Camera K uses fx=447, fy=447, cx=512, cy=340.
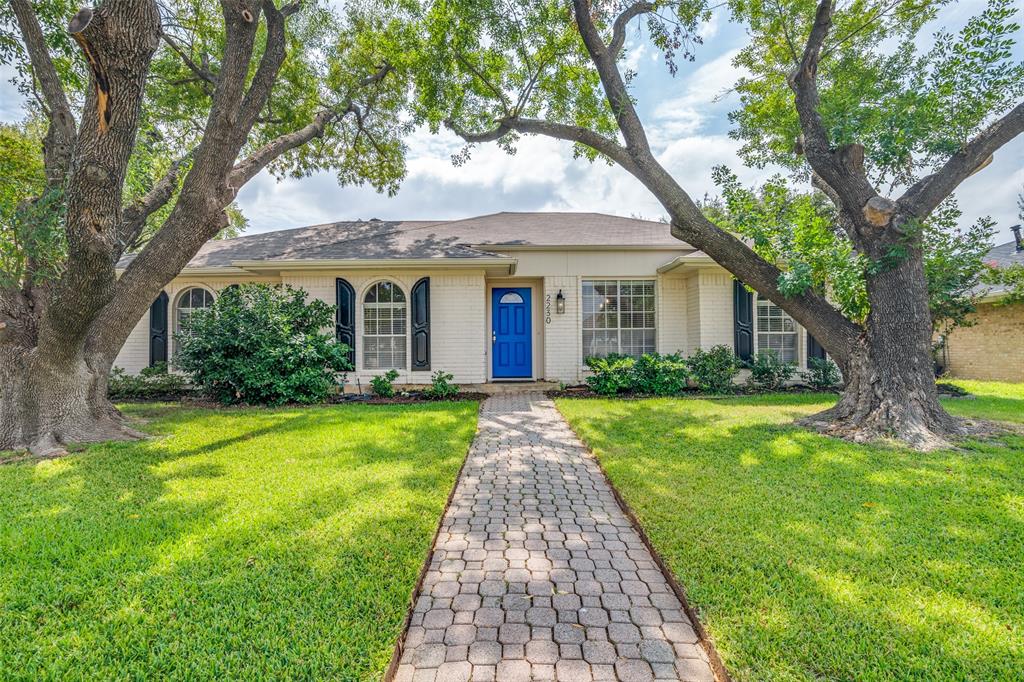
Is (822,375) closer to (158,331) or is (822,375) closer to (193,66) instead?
(193,66)

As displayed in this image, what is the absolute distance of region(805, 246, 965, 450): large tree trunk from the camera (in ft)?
18.6

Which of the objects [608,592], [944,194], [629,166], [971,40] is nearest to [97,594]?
[608,592]

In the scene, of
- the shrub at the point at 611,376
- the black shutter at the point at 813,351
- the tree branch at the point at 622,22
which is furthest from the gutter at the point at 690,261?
the tree branch at the point at 622,22

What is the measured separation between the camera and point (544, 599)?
2.46 m

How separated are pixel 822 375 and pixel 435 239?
380 inches

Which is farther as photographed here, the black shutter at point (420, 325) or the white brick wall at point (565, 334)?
the white brick wall at point (565, 334)

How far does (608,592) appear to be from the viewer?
8.27ft

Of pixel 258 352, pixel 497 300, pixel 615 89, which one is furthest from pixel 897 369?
pixel 258 352

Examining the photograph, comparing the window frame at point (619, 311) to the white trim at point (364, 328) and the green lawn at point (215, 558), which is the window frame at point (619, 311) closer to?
the white trim at point (364, 328)

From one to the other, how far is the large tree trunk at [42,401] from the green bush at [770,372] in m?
11.6

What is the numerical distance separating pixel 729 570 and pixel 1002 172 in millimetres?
9692

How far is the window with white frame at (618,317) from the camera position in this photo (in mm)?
11070

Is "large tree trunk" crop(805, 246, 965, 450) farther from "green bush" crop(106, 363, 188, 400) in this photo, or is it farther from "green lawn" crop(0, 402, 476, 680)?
"green bush" crop(106, 363, 188, 400)

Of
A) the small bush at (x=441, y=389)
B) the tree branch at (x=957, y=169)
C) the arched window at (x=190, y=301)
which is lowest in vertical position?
the small bush at (x=441, y=389)
